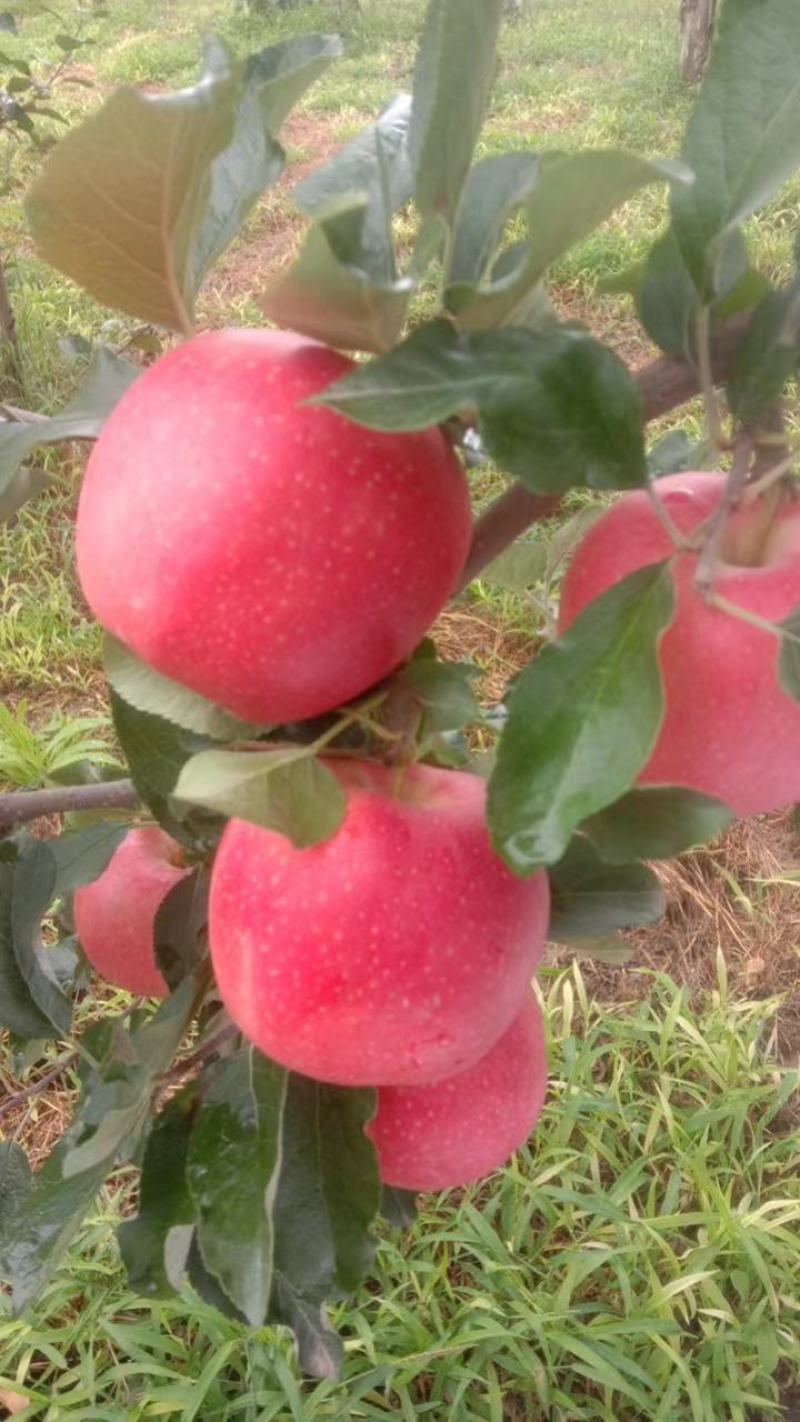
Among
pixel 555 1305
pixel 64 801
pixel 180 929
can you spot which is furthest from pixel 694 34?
pixel 180 929

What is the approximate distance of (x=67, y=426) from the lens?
19.4 inches

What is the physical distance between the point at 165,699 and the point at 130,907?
386 millimetres

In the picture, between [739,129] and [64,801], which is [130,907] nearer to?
[64,801]

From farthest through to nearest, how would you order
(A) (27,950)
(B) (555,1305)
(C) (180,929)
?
1. (B) (555,1305)
2. (A) (27,950)
3. (C) (180,929)

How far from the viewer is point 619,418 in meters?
0.40

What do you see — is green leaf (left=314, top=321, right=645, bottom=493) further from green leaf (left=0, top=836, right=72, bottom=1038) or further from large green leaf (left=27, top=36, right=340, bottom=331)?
green leaf (left=0, top=836, right=72, bottom=1038)

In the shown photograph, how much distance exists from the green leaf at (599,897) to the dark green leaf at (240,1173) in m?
0.16

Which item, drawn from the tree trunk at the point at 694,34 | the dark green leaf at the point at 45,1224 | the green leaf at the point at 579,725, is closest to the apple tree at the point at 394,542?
the green leaf at the point at 579,725

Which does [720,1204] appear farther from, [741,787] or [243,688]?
[243,688]

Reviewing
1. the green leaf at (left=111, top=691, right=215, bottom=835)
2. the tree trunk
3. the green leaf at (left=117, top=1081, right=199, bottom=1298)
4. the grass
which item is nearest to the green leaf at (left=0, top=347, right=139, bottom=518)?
the green leaf at (left=111, top=691, right=215, bottom=835)

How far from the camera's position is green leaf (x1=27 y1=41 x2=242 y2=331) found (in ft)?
1.18

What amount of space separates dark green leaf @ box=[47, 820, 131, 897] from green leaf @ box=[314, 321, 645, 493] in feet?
1.81

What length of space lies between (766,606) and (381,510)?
15cm

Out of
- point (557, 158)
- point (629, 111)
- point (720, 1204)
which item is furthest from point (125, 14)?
point (557, 158)
